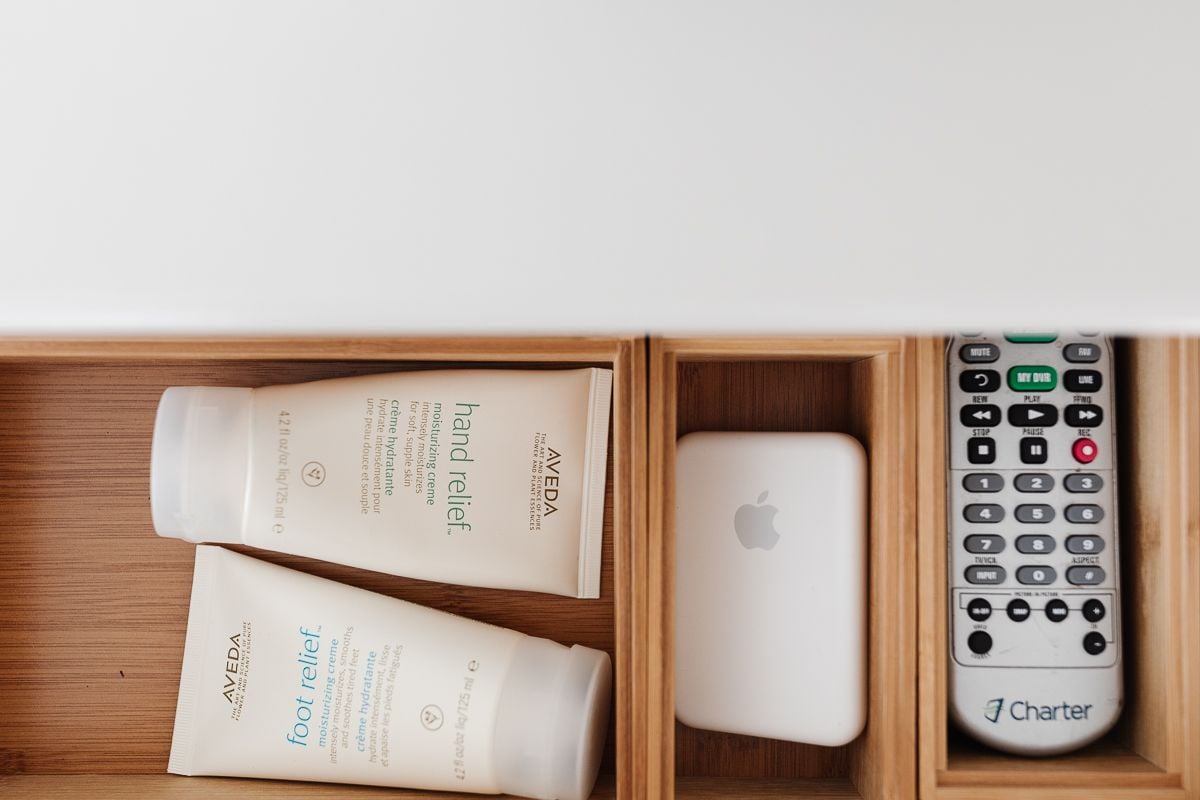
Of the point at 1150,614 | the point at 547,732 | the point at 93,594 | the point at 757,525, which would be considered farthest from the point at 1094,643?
the point at 93,594

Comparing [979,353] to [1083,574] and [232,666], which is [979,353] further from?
[232,666]

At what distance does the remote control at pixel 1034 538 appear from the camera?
0.66m

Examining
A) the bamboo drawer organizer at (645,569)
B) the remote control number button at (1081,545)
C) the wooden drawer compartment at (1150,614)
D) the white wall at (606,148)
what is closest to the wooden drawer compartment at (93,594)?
the bamboo drawer organizer at (645,569)

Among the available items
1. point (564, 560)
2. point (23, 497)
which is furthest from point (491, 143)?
point (23, 497)

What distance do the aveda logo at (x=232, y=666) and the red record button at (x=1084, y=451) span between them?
72 cm

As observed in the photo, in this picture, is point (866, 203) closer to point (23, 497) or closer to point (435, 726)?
point (435, 726)

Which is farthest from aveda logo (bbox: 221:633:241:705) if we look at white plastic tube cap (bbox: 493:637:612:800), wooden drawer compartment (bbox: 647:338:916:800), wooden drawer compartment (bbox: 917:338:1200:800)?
wooden drawer compartment (bbox: 917:338:1200:800)

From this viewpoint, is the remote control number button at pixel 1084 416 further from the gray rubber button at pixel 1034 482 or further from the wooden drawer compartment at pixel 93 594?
the wooden drawer compartment at pixel 93 594

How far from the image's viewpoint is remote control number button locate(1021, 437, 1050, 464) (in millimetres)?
663

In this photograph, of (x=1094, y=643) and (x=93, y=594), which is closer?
(x=1094, y=643)

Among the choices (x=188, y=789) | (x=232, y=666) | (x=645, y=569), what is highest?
(x=645, y=569)

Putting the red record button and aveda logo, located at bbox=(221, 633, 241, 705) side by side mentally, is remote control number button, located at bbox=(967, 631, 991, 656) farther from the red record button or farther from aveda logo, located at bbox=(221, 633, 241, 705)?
aveda logo, located at bbox=(221, 633, 241, 705)

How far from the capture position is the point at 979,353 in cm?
67

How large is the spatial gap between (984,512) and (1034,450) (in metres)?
0.06
